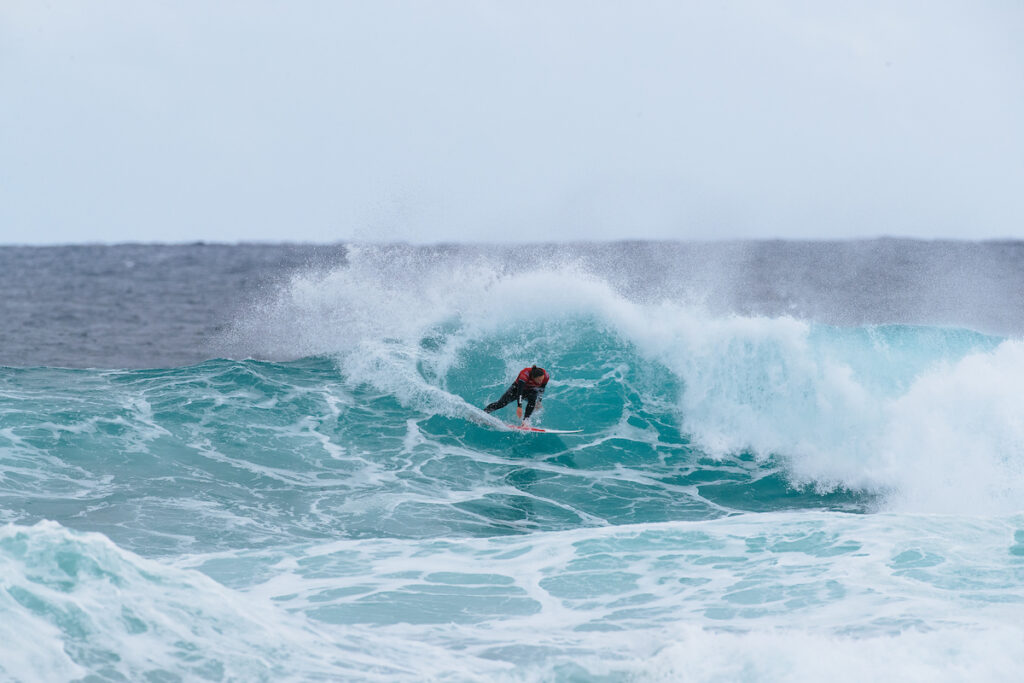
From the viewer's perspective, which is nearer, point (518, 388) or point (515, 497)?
point (515, 497)

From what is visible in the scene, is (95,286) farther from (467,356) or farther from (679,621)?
(679,621)

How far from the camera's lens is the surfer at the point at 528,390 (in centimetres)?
1367

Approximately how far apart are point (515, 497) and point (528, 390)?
107 inches

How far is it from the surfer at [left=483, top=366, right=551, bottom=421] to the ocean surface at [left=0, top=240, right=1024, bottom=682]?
47 centimetres

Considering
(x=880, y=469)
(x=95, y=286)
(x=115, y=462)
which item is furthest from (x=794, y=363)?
(x=95, y=286)

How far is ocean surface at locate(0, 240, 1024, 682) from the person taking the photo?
6.44 m

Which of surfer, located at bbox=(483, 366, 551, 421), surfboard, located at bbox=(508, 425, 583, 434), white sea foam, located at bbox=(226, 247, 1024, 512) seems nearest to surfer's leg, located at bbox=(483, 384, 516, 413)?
surfer, located at bbox=(483, 366, 551, 421)

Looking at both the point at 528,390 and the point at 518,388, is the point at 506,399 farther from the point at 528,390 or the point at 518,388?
the point at 528,390

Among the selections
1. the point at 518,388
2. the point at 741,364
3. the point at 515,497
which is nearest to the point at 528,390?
the point at 518,388

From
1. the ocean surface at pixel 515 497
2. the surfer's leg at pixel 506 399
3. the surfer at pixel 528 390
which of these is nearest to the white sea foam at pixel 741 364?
the ocean surface at pixel 515 497

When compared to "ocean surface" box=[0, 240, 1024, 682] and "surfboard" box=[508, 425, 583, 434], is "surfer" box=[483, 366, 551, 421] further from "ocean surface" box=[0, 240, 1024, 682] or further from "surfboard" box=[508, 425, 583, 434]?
"ocean surface" box=[0, 240, 1024, 682]

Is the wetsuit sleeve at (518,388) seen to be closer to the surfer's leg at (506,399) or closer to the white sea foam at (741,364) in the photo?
the surfer's leg at (506,399)

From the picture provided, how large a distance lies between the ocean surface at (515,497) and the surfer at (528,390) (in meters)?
0.47

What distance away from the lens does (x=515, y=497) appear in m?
11.3
